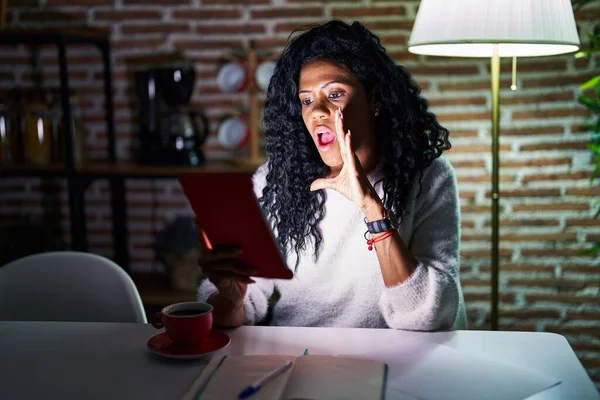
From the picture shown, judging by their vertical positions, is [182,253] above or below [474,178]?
below

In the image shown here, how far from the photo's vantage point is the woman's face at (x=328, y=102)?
58.9 inches

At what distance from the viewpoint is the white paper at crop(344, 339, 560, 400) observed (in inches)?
40.0

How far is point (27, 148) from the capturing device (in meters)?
2.70

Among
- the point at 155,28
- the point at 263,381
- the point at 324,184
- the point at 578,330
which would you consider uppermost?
the point at 155,28

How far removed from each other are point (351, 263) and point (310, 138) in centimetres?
33

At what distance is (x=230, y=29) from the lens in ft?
8.95

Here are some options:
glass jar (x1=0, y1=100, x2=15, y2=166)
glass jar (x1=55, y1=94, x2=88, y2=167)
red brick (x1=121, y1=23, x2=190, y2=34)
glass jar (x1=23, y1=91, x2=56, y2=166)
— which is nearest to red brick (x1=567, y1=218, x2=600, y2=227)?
red brick (x1=121, y1=23, x2=190, y2=34)

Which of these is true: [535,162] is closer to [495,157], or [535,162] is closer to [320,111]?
[495,157]

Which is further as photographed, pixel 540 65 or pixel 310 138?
pixel 540 65

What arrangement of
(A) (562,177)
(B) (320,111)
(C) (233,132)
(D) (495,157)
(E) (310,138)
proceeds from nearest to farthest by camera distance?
(B) (320,111)
(E) (310,138)
(D) (495,157)
(A) (562,177)
(C) (233,132)

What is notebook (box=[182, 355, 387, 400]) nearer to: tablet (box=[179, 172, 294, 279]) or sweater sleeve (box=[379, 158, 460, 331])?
tablet (box=[179, 172, 294, 279])

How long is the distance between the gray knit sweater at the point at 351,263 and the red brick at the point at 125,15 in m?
1.55

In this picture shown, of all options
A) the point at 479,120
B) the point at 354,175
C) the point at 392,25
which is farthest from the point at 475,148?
the point at 354,175

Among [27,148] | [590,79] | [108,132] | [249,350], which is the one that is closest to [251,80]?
[108,132]
